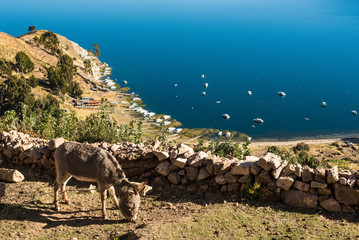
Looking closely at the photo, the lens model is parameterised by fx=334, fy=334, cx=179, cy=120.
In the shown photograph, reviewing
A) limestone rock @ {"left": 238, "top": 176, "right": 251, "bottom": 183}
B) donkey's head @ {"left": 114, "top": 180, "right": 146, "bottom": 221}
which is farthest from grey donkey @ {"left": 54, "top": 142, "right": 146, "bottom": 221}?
limestone rock @ {"left": 238, "top": 176, "right": 251, "bottom": 183}

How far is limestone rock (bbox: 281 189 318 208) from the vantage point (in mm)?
12281

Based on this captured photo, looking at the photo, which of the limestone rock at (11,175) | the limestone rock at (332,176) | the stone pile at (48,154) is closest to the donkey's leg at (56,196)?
the stone pile at (48,154)

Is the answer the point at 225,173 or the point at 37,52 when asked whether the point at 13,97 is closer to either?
the point at 37,52

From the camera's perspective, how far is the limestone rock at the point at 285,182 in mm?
12430

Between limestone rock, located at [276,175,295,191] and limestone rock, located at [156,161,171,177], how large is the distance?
446 cm

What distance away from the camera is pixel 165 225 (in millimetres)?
10883

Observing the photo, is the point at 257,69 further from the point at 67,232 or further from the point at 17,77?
the point at 67,232

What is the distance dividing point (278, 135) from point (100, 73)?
76.1 m

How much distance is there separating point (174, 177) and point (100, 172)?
142 inches

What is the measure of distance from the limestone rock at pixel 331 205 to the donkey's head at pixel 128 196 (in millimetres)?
6642

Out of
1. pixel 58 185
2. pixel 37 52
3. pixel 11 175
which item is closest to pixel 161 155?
pixel 58 185

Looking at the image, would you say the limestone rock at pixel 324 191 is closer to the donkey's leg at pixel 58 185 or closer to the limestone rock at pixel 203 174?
the limestone rock at pixel 203 174

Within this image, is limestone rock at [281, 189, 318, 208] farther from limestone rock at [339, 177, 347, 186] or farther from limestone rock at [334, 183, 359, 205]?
limestone rock at [339, 177, 347, 186]

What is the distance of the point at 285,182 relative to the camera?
492 inches
